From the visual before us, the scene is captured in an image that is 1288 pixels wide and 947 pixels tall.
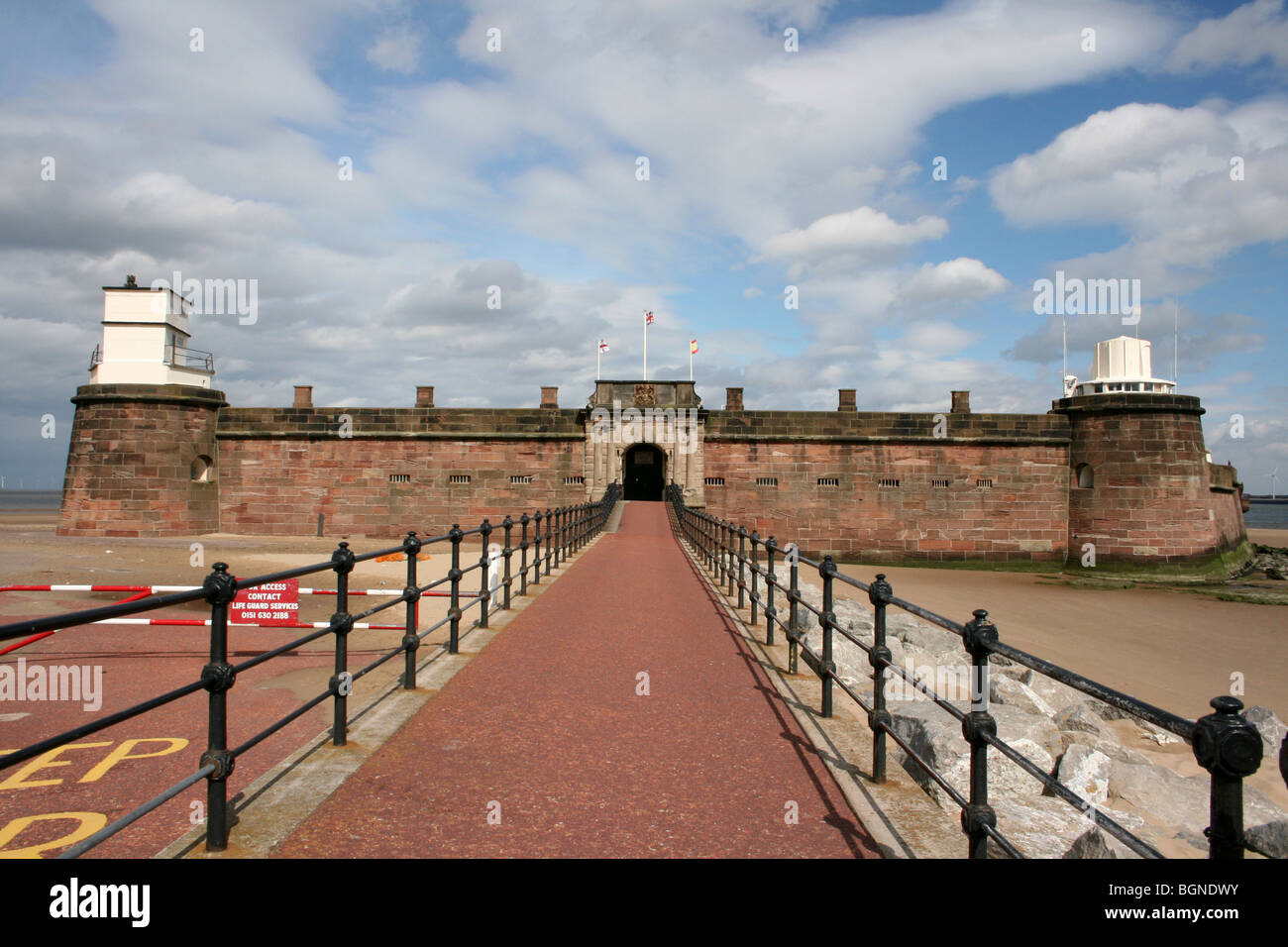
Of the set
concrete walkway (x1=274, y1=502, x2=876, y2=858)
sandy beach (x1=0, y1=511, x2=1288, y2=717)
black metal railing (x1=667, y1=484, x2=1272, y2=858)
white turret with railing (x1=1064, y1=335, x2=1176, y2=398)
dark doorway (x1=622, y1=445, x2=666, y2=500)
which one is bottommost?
sandy beach (x1=0, y1=511, x2=1288, y2=717)

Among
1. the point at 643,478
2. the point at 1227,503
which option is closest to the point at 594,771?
the point at 643,478

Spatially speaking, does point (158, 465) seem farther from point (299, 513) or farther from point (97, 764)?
point (97, 764)

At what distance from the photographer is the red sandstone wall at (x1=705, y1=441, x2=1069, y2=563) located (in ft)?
87.4

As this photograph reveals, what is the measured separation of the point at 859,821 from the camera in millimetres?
3656

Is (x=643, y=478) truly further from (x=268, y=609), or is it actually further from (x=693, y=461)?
(x=268, y=609)

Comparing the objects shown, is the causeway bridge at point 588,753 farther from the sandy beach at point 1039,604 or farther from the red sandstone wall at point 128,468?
the red sandstone wall at point 128,468

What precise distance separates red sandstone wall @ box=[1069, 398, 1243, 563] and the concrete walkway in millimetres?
22768

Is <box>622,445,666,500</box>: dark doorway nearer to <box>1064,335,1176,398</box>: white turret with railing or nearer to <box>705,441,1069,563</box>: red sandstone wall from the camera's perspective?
<box>705,441,1069,563</box>: red sandstone wall

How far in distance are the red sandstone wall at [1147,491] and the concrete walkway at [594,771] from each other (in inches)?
896

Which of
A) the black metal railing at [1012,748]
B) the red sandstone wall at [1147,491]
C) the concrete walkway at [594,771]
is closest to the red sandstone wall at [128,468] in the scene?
the concrete walkway at [594,771]

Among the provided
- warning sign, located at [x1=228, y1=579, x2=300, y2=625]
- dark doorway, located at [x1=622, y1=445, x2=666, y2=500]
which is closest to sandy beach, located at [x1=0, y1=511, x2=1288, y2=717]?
warning sign, located at [x1=228, y1=579, x2=300, y2=625]

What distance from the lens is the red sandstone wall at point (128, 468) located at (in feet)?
80.6

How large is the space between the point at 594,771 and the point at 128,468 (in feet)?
84.0
